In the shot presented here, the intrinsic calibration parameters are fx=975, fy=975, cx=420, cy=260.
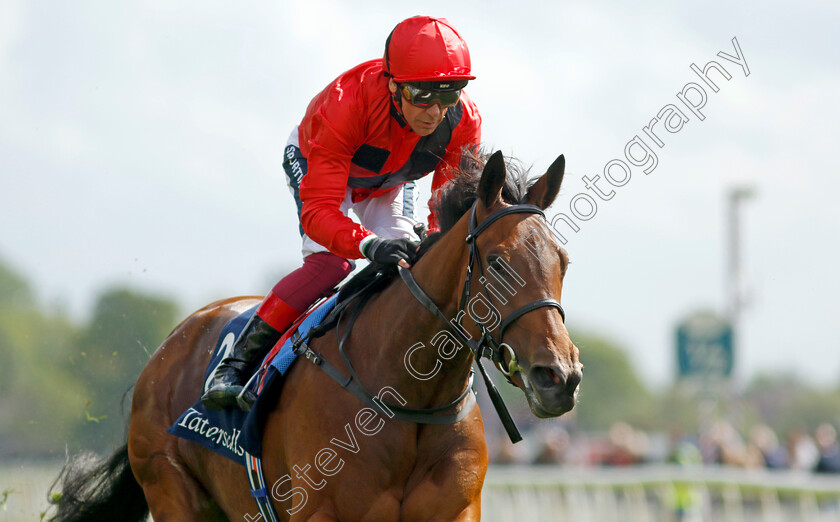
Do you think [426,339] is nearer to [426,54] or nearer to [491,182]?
[491,182]

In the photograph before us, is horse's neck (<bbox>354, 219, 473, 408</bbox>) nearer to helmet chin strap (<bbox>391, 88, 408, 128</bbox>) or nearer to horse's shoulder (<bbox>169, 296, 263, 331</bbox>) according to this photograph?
helmet chin strap (<bbox>391, 88, 408, 128</bbox>)

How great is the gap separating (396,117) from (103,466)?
3052 mm

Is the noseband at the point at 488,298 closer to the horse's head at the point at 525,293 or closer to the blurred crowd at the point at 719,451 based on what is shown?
the horse's head at the point at 525,293

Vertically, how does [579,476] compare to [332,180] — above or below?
below

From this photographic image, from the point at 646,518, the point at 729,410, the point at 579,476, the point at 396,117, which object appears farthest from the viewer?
the point at 729,410

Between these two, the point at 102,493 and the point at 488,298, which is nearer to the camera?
the point at 488,298

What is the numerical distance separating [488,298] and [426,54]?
120 cm

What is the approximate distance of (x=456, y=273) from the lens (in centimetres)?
388

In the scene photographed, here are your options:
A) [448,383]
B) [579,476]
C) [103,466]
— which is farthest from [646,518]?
[448,383]

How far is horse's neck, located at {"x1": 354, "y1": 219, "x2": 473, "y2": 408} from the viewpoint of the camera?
3.91 m

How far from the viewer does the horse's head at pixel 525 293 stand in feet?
10.9

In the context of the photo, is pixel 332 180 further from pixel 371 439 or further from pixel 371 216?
pixel 371 439

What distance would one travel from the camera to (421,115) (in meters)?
4.31

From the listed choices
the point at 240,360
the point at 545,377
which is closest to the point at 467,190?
the point at 545,377
